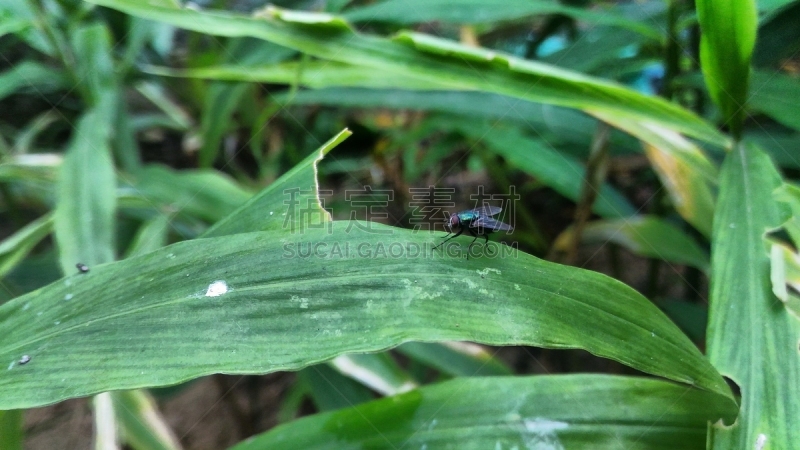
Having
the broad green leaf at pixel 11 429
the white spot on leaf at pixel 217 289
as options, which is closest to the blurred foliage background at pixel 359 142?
the broad green leaf at pixel 11 429

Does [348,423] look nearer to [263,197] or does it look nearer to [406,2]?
[263,197]

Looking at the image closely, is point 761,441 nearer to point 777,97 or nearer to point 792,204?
point 792,204

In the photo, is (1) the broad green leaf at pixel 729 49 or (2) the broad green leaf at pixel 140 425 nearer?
(1) the broad green leaf at pixel 729 49

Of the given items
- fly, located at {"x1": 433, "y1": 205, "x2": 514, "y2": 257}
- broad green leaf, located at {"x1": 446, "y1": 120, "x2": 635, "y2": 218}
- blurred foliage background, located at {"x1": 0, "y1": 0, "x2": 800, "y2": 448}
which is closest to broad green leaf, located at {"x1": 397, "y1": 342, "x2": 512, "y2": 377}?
blurred foliage background, located at {"x1": 0, "y1": 0, "x2": 800, "y2": 448}

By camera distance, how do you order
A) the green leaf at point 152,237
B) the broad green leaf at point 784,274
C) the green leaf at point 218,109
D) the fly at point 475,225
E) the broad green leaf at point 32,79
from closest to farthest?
the broad green leaf at point 784,274
the fly at point 475,225
the green leaf at point 152,237
the broad green leaf at point 32,79
the green leaf at point 218,109

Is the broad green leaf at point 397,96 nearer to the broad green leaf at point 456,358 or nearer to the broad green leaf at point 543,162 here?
the broad green leaf at point 543,162

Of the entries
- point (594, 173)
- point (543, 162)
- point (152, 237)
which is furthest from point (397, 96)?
point (152, 237)

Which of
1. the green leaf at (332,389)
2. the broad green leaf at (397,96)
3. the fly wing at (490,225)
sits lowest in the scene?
the green leaf at (332,389)
